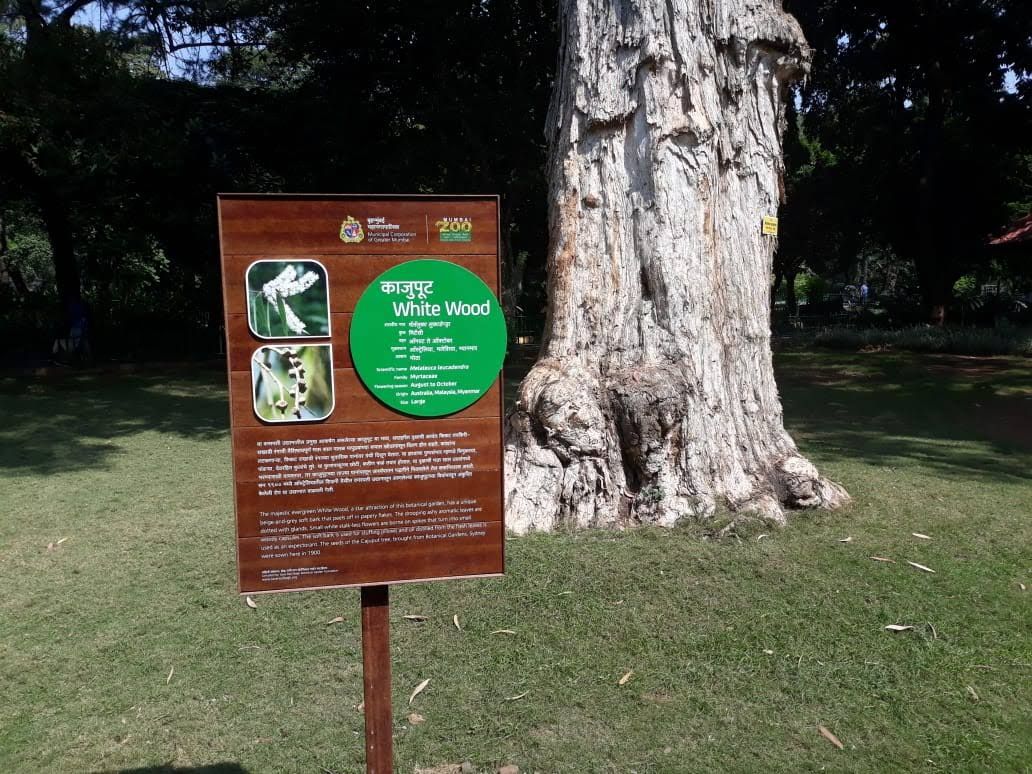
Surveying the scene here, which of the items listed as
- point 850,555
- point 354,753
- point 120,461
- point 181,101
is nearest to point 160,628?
point 354,753

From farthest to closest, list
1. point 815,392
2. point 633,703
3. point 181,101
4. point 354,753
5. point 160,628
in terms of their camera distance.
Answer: point 181,101 < point 815,392 < point 160,628 < point 633,703 < point 354,753

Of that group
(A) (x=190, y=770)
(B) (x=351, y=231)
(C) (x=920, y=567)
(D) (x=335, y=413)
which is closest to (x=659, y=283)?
(C) (x=920, y=567)

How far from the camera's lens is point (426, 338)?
274 cm

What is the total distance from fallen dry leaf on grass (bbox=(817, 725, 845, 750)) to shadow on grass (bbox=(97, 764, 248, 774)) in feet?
7.54

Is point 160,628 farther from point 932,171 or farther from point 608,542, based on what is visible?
point 932,171

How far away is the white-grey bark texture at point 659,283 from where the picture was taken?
5863 millimetres

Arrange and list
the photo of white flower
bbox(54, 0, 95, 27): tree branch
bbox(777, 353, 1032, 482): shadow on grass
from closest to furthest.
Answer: the photo of white flower → bbox(777, 353, 1032, 482): shadow on grass → bbox(54, 0, 95, 27): tree branch

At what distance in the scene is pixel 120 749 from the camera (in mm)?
3506

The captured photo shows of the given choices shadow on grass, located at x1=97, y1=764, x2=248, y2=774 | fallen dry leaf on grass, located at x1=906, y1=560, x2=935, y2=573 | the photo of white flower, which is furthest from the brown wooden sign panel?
fallen dry leaf on grass, located at x1=906, y1=560, x2=935, y2=573

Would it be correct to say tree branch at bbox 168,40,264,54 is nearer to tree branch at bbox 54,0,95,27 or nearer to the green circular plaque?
tree branch at bbox 54,0,95,27

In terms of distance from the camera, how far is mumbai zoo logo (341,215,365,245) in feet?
8.84

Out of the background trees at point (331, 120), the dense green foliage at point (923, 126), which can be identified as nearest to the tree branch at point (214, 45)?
the background trees at point (331, 120)

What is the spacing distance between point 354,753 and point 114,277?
17723 millimetres

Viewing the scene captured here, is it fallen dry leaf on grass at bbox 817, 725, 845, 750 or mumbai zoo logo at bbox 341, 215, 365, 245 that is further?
fallen dry leaf on grass at bbox 817, 725, 845, 750
